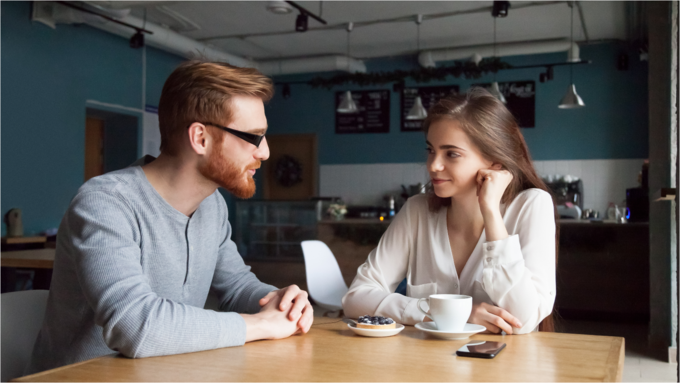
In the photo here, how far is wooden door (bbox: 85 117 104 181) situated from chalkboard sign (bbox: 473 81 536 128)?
500 cm

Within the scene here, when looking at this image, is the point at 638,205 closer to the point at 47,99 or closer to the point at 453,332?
the point at 453,332

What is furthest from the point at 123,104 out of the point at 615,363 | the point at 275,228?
the point at 615,363

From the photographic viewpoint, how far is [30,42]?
5793 mm

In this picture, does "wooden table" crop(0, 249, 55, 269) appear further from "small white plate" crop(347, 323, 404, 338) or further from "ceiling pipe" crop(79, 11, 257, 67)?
"ceiling pipe" crop(79, 11, 257, 67)

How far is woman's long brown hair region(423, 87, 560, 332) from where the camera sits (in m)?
1.75

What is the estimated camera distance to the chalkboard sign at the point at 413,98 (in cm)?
819

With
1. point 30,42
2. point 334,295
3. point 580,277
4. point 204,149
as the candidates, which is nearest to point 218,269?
point 204,149

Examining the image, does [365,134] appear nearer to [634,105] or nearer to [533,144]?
[533,144]

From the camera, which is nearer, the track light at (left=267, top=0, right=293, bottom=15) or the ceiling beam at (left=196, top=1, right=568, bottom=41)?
the track light at (left=267, top=0, right=293, bottom=15)

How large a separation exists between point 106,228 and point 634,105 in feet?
24.3

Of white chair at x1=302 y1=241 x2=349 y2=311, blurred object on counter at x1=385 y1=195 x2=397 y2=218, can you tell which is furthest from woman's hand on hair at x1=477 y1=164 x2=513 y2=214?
blurred object on counter at x1=385 y1=195 x2=397 y2=218

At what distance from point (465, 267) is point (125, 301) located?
992 mm

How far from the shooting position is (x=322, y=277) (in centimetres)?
365

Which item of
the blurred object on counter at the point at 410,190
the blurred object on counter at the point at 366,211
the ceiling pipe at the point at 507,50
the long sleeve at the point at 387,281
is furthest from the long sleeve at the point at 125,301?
the blurred object on counter at the point at 410,190
